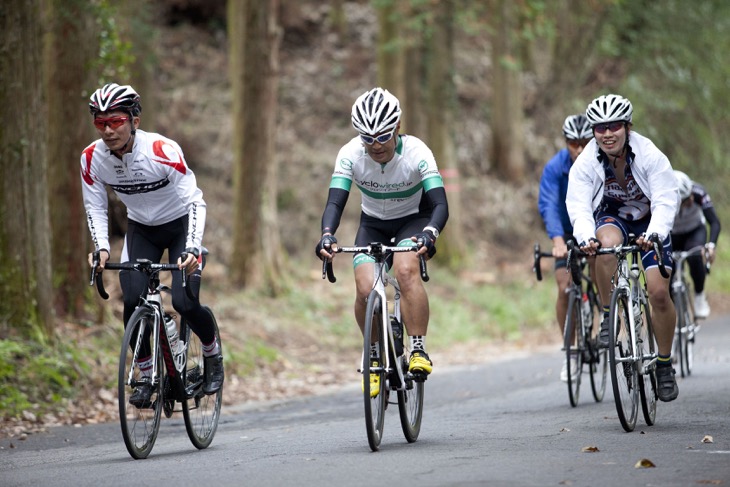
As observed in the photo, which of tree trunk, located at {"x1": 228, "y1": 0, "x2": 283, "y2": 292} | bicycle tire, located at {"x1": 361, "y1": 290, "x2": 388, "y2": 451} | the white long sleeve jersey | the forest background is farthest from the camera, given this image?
tree trunk, located at {"x1": 228, "y1": 0, "x2": 283, "y2": 292}

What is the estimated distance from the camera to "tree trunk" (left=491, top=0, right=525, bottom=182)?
26.3m

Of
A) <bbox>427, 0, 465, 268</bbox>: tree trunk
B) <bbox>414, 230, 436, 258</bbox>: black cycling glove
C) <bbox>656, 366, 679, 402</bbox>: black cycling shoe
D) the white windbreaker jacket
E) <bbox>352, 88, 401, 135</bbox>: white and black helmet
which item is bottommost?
<bbox>656, 366, 679, 402</bbox>: black cycling shoe

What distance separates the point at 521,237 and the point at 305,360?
12.5m

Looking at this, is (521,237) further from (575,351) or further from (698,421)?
(698,421)

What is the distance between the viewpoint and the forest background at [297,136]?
11391mm

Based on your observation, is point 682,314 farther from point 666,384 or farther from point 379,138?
point 379,138

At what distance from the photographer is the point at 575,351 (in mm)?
10562

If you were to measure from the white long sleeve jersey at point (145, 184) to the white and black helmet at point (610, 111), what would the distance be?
3.19 metres

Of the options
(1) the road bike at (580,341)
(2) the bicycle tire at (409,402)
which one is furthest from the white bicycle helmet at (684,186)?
(2) the bicycle tire at (409,402)

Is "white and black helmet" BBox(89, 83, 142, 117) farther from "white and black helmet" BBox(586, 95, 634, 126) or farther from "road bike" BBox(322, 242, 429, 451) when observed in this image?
"white and black helmet" BBox(586, 95, 634, 126)

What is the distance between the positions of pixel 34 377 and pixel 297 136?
17219 mm

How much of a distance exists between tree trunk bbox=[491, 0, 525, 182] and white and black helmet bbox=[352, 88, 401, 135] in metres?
18.3

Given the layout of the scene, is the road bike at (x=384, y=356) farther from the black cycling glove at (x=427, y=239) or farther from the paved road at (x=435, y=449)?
the paved road at (x=435, y=449)

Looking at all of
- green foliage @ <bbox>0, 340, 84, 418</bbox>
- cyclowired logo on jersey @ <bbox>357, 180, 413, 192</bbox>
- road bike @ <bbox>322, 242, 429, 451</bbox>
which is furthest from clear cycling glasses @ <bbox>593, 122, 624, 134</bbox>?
green foliage @ <bbox>0, 340, 84, 418</bbox>
